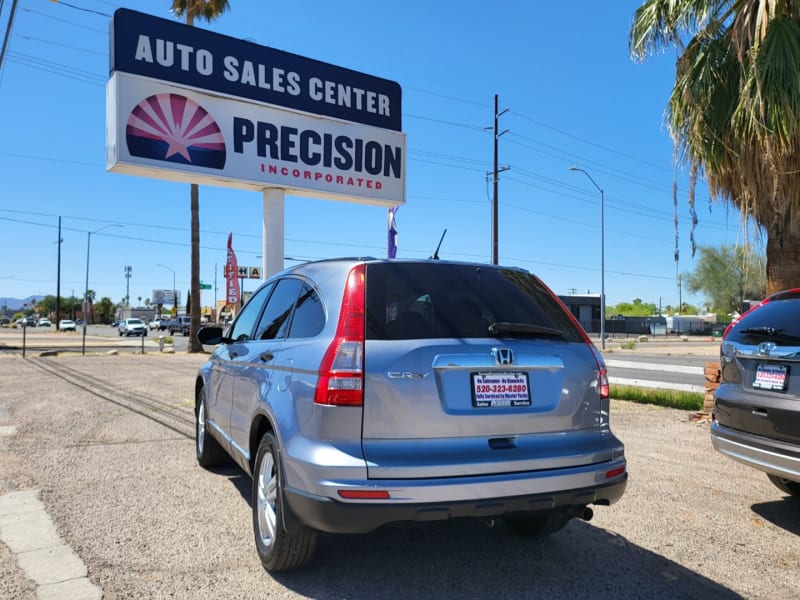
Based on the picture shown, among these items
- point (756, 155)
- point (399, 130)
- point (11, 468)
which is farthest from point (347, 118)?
point (11, 468)

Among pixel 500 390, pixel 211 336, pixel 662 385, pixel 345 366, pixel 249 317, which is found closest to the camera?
pixel 345 366

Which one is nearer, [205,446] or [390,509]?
[390,509]

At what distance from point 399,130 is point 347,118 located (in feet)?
5.02

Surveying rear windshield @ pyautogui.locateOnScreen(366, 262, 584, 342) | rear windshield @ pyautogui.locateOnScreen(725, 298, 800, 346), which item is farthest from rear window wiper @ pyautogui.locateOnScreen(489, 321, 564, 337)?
rear windshield @ pyautogui.locateOnScreen(725, 298, 800, 346)

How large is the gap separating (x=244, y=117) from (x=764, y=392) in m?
11.9

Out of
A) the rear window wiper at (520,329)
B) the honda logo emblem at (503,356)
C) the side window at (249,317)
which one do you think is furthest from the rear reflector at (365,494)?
the side window at (249,317)

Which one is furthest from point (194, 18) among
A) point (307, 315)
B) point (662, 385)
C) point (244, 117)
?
point (307, 315)

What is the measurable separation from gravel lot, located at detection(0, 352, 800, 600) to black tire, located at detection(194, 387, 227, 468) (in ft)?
0.44

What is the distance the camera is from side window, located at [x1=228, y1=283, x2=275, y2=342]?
488 centimetres

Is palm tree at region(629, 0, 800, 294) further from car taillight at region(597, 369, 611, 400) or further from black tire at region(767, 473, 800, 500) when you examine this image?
car taillight at region(597, 369, 611, 400)

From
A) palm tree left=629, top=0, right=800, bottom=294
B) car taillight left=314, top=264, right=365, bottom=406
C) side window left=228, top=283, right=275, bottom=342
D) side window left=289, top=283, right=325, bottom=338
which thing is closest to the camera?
car taillight left=314, top=264, right=365, bottom=406

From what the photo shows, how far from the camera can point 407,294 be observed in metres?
3.33

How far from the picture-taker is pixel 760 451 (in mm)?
4242

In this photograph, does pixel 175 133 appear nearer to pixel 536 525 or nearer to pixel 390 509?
pixel 536 525
